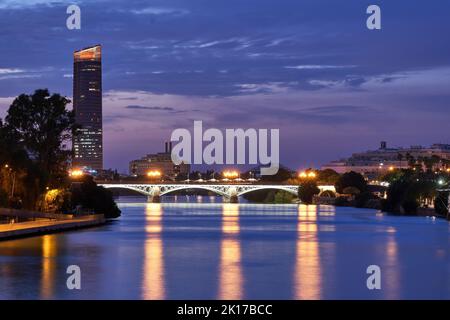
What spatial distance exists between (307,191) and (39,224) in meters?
121

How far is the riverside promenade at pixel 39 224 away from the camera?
6512 cm

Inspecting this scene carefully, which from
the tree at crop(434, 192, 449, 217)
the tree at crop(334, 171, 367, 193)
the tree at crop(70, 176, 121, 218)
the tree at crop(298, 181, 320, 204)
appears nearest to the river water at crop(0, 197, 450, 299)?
the tree at crop(70, 176, 121, 218)

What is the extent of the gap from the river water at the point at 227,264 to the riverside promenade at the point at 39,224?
1.31 metres

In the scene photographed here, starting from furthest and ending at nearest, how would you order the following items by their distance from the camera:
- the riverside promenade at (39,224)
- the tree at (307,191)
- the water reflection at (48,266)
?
the tree at (307,191) → the riverside promenade at (39,224) → the water reflection at (48,266)

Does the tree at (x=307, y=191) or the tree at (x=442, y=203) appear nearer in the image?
the tree at (x=442, y=203)

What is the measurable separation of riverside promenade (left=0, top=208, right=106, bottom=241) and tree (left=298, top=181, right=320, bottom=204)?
322ft

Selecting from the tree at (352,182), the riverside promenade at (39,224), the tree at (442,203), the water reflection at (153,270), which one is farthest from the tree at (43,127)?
the tree at (352,182)

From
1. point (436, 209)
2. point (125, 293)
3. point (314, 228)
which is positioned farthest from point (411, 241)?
point (436, 209)

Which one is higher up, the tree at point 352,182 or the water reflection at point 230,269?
the tree at point 352,182

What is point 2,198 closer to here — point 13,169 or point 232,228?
point 13,169

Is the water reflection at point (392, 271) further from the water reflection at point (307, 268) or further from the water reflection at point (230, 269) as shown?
the water reflection at point (230, 269)

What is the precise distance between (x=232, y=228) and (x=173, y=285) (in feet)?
171

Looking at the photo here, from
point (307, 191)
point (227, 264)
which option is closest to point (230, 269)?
point (227, 264)

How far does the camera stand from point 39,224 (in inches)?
2945
